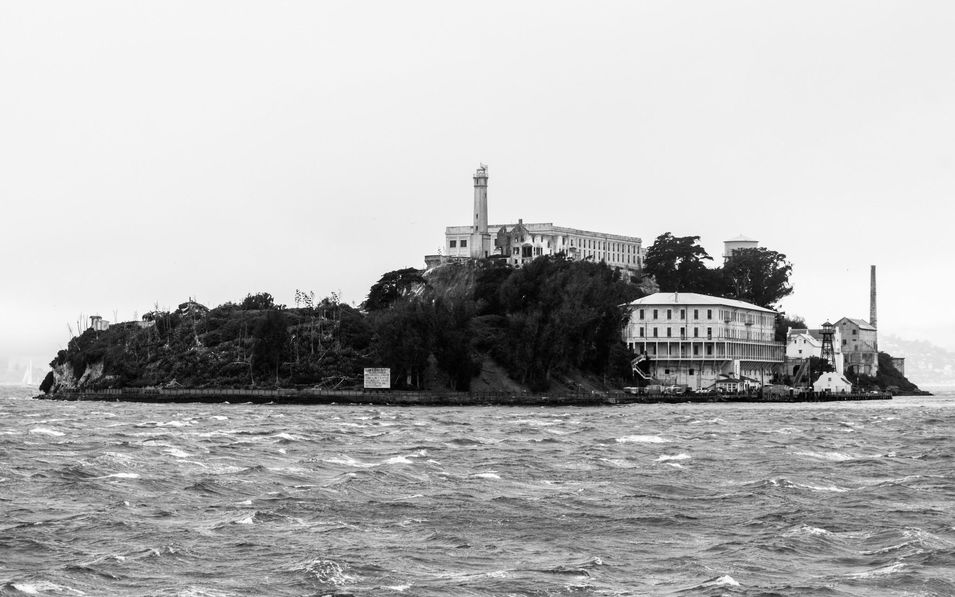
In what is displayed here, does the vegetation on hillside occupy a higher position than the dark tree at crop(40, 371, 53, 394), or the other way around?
the vegetation on hillside

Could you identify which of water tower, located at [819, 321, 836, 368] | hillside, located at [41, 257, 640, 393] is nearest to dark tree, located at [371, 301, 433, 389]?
hillside, located at [41, 257, 640, 393]

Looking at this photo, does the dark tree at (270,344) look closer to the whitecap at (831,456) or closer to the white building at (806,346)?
the white building at (806,346)

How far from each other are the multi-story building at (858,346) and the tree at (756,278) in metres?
10.6

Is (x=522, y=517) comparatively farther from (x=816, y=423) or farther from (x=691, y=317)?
(x=691, y=317)

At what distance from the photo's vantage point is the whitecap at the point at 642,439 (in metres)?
62.1

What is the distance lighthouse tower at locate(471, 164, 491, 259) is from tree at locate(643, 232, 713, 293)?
75.5 feet

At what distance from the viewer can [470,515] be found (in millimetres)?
35500

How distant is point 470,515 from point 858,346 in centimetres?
15569

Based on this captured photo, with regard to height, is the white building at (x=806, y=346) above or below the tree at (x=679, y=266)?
below

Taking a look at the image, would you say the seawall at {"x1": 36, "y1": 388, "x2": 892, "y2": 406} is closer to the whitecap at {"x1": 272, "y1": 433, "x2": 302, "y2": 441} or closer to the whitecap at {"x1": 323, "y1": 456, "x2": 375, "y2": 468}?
the whitecap at {"x1": 272, "y1": 433, "x2": 302, "y2": 441}

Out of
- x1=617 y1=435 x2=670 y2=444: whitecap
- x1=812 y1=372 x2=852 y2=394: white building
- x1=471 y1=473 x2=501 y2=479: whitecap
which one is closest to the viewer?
x1=471 y1=473 x2=501 y2=479: whitecap

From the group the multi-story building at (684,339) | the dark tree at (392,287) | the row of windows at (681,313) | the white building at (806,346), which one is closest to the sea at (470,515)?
the multi-story building at (684,339)

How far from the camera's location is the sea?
26.9 metres

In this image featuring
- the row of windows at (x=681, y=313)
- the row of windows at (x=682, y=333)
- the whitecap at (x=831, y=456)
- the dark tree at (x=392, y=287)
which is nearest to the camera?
Result: the whitecap at (x=831, y=456)
